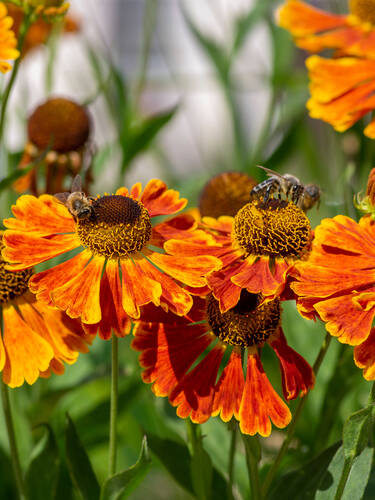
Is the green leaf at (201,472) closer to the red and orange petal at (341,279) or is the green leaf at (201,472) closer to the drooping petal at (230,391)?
the drooping petal at (230,391)

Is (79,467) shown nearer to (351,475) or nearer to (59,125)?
(351,475)

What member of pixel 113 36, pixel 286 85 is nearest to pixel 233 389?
pixel 286 85

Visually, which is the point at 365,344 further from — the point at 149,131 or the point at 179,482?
the point at 149,131

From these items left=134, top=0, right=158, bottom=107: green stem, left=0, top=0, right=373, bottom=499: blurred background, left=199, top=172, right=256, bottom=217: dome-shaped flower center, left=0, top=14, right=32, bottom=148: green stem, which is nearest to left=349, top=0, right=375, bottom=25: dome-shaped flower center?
left=0, top=0, right=373, bottom=499: blurred background

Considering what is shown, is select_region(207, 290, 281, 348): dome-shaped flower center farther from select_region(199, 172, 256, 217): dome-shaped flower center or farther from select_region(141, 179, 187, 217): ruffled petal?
select_region(199, 172, 256, 217): dome-shaped flower center

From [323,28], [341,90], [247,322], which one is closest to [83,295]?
[247,322]

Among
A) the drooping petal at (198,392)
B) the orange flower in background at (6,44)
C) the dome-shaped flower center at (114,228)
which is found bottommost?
the drooping petal at (198,392)

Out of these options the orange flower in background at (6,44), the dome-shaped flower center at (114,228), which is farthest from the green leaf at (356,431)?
the orange flower in background at (6,44)
